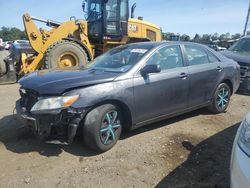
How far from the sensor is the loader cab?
10586 millimetres

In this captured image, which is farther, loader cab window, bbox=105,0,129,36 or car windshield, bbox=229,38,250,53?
loader cab window, bbox=105,0,129,36

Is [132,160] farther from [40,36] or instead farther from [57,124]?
[40,36]

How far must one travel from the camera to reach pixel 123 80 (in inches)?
167

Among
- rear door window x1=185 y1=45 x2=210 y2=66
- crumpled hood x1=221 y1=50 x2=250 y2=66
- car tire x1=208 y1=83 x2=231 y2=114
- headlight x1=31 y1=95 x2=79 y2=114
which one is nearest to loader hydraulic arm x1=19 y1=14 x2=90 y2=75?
crumpled hood x1=221 y1=50 x2=250 y2=66

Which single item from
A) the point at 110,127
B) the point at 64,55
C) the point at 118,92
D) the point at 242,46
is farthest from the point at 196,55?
the point at 64,55

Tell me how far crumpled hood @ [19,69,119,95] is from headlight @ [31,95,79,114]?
9 cm

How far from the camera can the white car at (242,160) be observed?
88.6 inches

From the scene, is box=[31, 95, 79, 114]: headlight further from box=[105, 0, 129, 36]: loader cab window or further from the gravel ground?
box=[105, 0, 129, 36]: loader cab window

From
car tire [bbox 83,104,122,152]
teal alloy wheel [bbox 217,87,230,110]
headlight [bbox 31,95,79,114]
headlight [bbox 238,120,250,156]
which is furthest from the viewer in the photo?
teal alloy wheel [bbox 217,87,230,110]

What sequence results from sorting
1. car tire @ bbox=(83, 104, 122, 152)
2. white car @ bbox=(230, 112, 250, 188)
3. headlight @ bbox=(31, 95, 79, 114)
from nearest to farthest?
1. white car @ bbox=(230, 112, 250, 188)
2. headlight @ bbox=(31, 95, 79, 114)
3. car tire @ bbox=(83, 104, 122, 152)

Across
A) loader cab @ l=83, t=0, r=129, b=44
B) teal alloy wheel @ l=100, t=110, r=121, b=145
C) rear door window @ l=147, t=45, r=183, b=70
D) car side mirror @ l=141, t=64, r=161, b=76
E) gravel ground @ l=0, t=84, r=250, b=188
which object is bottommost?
gravel ground @ l=0, t=84, r=250, b=188

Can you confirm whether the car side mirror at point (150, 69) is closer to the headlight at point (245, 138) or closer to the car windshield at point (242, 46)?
the headlight at point (245, 138)

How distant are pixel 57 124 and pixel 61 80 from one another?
616mm

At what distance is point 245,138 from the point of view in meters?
2.52
